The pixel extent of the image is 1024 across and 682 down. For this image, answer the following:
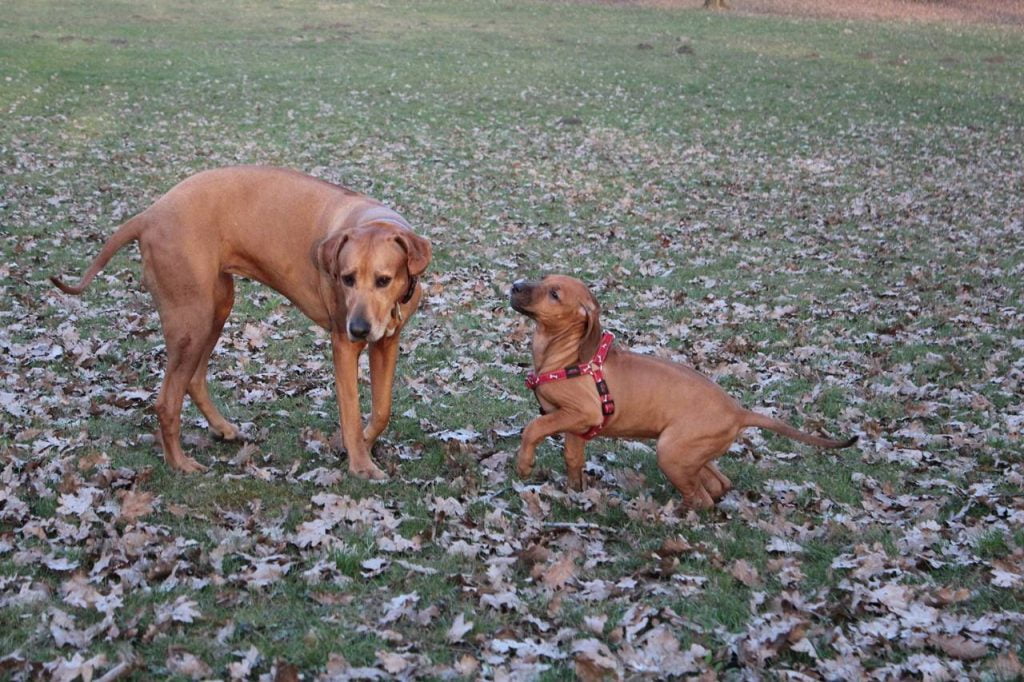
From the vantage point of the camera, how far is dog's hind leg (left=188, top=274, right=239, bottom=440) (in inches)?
260

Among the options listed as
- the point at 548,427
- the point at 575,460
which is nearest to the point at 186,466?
the point at 548,427

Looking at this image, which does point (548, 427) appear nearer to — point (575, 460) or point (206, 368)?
point (575, 460)

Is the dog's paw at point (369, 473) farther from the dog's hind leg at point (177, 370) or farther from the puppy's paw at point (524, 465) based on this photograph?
the dog's hind leg at point (177, 370)

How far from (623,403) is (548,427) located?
0.48 m

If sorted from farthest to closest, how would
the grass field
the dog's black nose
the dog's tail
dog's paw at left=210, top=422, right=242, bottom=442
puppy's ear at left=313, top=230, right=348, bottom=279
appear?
dog's paw at left=210, top=422, right=242, bottom=442
the dog's tail
puppy's ear at left=313, top=230, right=348, bottom=279
the dog's black nose
the grass field

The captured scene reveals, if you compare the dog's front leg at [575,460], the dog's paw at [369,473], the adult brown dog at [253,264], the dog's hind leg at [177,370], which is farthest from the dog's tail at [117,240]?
the dog's front leg at [575,460]

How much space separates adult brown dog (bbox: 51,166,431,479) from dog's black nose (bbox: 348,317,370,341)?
20 cm

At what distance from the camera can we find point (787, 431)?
6.00 metres

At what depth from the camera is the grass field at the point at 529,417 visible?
452 cm

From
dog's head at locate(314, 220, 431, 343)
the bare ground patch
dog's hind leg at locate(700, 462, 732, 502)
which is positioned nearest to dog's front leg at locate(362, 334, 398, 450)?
dog's head at locate(314, 220, 431, 343)

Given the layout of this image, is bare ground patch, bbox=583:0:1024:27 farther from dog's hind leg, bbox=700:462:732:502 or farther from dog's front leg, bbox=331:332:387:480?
dog's front leg, bbox=331:332:387:480

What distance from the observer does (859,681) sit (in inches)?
163

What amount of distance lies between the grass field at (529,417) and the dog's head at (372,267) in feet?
3.57

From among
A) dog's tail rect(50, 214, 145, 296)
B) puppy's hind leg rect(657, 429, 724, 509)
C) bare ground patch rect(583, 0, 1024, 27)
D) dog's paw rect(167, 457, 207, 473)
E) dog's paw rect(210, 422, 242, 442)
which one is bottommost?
dog's paw rect(210, 422, 242, 442)
